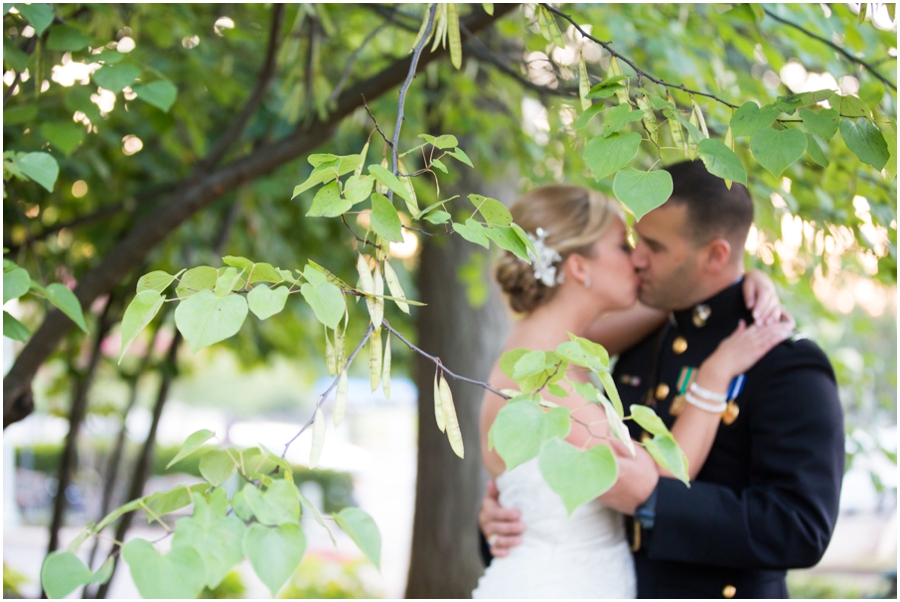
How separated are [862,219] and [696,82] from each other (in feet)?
2.64

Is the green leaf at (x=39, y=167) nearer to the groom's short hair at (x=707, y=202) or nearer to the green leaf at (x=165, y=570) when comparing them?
the green leaf at (x=165, y=570)

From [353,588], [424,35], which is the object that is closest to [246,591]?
[353,588]

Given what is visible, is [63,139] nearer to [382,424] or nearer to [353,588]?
[353,588]

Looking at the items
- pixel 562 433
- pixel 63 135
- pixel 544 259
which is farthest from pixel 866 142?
pixel 63 135

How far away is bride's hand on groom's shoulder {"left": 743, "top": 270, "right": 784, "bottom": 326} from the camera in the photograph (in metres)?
2.07

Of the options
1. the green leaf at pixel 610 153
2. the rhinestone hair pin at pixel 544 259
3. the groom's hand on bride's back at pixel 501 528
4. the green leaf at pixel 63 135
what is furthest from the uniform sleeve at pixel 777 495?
the green leaf at pixel 63 135

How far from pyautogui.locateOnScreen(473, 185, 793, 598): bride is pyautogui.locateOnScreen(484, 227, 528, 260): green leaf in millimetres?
1043

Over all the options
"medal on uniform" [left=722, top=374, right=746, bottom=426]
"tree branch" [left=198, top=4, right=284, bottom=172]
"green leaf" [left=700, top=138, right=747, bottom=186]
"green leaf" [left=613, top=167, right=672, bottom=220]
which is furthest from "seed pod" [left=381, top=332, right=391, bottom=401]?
"tree branch" [left=198, top=4, right=284, bottom=172]

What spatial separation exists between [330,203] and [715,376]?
1393 mm

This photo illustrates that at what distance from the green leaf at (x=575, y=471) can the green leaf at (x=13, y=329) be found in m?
1.11

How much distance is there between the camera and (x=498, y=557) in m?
2.27

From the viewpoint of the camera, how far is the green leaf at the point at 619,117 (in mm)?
1047

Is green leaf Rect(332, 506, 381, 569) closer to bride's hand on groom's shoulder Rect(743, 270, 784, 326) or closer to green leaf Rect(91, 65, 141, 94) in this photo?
green leaf Rect(91, 65, 141, 94)

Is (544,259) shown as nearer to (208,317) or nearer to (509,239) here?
(509,239)
